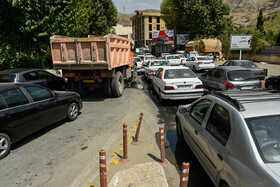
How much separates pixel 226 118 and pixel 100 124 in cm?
458

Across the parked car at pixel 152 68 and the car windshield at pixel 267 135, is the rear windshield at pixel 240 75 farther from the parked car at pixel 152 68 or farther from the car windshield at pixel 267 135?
the parked car at pixel 152 68

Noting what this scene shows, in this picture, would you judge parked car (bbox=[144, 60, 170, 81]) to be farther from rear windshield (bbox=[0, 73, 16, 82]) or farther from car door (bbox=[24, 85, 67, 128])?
car door (bbox=[24, 85, 67, 128])

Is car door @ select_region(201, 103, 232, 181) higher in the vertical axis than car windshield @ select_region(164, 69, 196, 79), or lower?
lower

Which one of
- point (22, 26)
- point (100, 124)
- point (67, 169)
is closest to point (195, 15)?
point (22, 26)

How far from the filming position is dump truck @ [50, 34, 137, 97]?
860 cm

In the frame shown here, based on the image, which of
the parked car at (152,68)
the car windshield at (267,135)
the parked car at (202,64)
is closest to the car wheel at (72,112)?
the car windshield at (267,135)

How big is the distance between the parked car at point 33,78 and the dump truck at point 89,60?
23.6 inches

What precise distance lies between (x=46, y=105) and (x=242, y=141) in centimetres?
512

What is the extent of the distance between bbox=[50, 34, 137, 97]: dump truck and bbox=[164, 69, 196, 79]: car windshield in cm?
240

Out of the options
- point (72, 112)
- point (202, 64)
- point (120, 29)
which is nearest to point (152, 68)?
point (202, 64)

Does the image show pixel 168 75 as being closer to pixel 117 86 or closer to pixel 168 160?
pixel 117 86

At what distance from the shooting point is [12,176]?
13.0 feet

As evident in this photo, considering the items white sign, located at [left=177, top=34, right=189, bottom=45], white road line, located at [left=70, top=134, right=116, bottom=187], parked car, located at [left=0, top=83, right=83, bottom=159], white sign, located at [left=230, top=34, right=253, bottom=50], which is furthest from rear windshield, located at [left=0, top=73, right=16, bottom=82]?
white sign, located at [left=177, top=34, right=189, bottom=45]

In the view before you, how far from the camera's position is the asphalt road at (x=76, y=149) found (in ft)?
12.8
